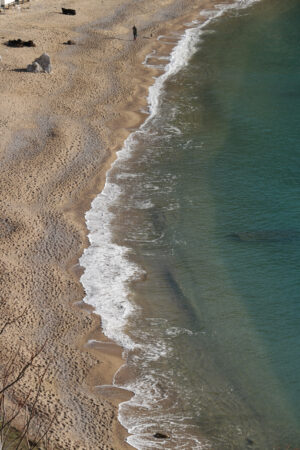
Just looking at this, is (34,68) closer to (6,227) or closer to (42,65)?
(42,65)

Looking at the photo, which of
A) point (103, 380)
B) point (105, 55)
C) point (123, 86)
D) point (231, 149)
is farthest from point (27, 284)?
point (105, 55)

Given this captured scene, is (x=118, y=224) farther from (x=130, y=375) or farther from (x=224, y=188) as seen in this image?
(x=130, y=375)

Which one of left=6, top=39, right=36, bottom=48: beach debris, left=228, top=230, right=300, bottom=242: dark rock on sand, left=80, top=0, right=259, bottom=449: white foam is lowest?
left=228, top=230, right=300, bottom=242: dark rock on sand

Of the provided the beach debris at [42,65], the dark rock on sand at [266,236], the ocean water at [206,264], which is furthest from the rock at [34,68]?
the dark rock on sand at [266,236]

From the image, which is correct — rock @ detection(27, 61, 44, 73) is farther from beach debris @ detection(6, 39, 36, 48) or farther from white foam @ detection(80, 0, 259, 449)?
white foam @ detection(80, 0, 259, 449)

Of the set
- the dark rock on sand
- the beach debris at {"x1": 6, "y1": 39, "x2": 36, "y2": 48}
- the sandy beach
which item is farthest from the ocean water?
the beach debris at {"x1": 6, "y1": 39, "x2": 36, "y2": 48}

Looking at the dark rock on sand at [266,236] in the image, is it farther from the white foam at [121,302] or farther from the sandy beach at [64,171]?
the sandy beach at [64,171]
